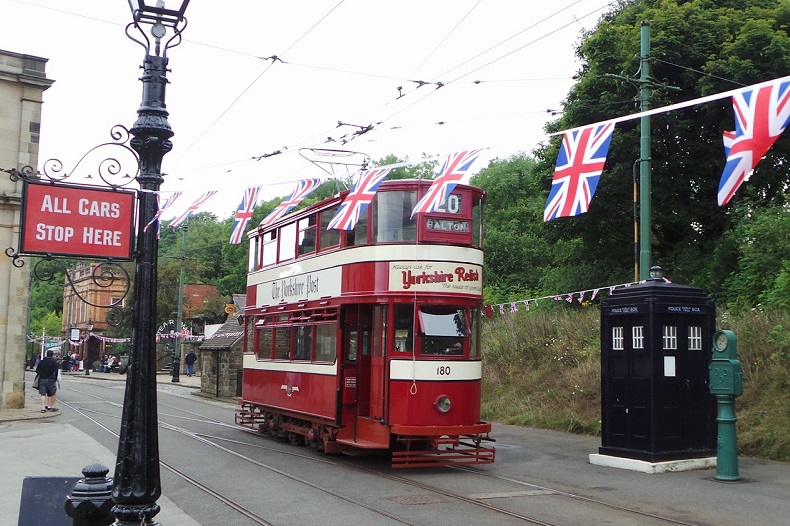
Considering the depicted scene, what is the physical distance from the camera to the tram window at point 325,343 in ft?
49.5

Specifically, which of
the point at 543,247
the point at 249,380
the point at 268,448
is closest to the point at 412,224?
the point at 268,448

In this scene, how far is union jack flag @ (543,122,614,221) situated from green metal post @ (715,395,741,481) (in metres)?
4.48

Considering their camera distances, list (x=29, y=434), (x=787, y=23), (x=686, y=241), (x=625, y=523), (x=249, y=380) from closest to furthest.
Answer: (x=625, y=523) → (x=29, y=434) → (x=249, y=380) → (x=787, y=23) → (x=686, y=241)

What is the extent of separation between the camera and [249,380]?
20.0 metres

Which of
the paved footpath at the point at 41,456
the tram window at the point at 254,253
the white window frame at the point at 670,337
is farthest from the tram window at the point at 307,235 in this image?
the white window frame at the point at 670,337

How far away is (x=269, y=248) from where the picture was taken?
1933cm

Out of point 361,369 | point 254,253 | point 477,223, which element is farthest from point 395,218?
point 254,253

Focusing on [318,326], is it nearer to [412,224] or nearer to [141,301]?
[412,224]

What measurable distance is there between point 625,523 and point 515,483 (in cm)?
329

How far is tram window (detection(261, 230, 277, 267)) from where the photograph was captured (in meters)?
18.9

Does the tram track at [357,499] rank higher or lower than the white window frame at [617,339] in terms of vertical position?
lower

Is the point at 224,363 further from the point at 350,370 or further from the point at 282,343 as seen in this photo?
the point at 350,370

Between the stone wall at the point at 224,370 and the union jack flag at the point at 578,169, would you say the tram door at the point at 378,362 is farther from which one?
the stone wall at the point at 224,370

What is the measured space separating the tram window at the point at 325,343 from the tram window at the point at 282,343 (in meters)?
1.76
